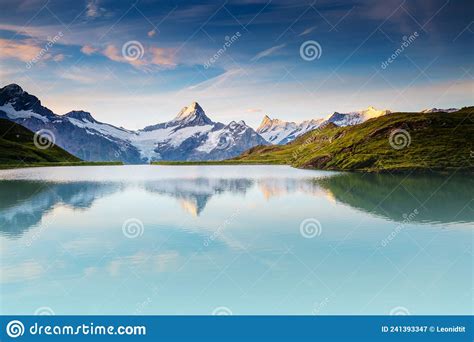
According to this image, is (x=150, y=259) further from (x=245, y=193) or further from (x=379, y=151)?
(x=379, y=151)

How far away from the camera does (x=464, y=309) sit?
78.3 feet

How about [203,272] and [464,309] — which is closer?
[464,309]

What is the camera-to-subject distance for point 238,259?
112 ft

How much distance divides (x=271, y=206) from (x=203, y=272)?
35530 millimetres

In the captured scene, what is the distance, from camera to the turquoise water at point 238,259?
25.0 metres

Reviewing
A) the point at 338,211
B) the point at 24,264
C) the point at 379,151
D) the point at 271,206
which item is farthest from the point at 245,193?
the point at 379,151

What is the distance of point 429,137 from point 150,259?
18292cm

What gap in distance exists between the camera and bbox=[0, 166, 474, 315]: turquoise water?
24953mm

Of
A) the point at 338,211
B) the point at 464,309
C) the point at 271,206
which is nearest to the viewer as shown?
the point at 464,309

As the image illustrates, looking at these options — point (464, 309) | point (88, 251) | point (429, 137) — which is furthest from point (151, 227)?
point (429, 137)
